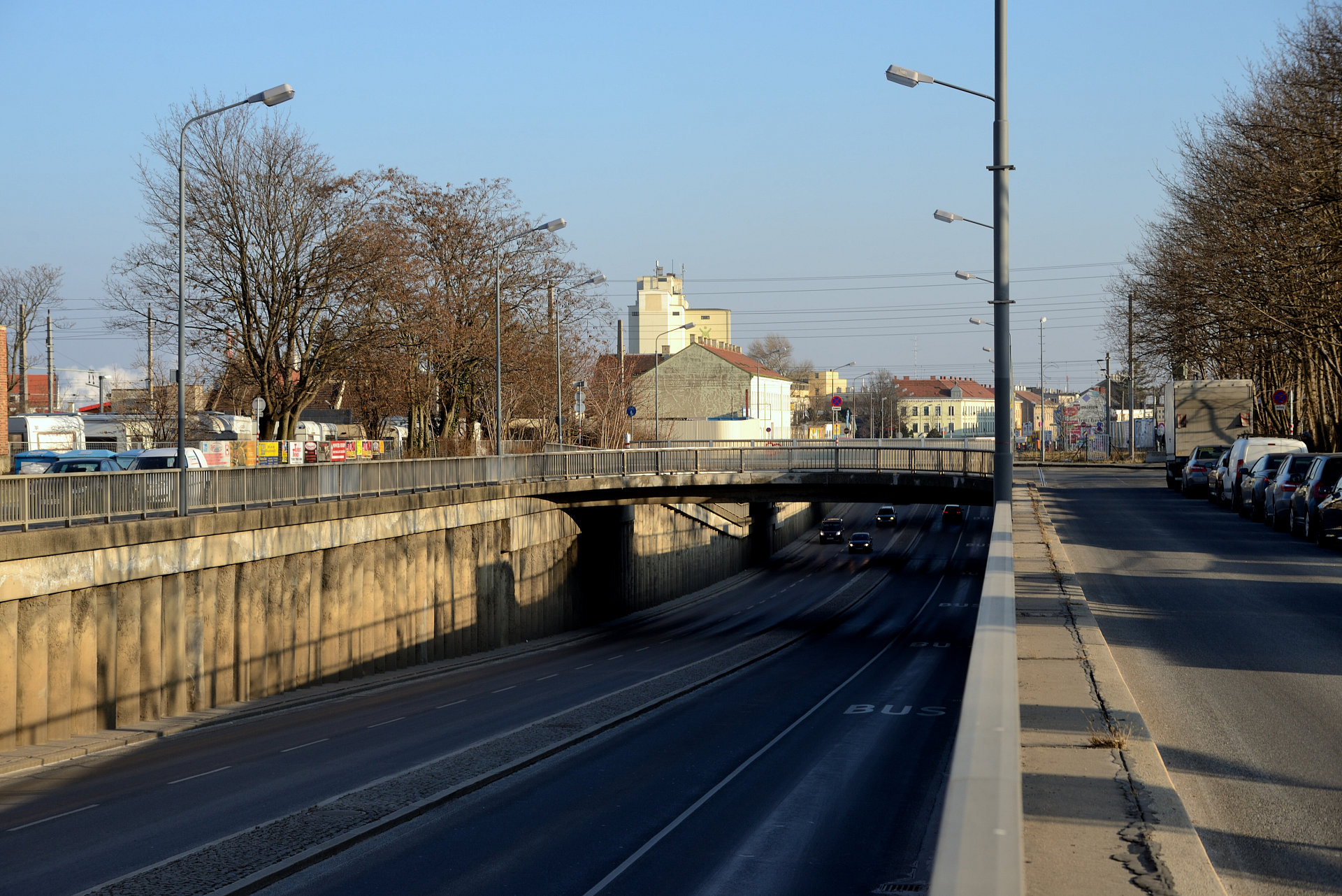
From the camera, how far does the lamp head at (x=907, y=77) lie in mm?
18672

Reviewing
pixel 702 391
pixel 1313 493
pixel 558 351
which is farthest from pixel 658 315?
pixel 1313 493

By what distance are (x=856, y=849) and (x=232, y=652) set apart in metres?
18.9

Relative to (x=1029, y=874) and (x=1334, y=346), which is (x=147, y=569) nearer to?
(x=1029, y=874)

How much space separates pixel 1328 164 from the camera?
117 feet

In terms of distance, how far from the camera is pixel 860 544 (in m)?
75.3

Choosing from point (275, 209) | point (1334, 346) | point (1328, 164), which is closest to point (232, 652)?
point (275, 209)

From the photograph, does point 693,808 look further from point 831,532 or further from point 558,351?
point 831,532

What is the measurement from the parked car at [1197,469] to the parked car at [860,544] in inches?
1213

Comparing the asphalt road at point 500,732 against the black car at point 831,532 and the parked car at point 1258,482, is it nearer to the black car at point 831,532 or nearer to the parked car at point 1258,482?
the parked car at point 1258,482

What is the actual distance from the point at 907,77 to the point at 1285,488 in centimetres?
1645

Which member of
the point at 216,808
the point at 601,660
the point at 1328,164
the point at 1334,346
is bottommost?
the point at 601,660

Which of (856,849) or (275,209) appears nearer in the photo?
(856,849)

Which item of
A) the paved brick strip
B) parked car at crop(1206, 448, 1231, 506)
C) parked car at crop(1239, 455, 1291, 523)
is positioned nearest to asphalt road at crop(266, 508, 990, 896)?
the paved brick strip

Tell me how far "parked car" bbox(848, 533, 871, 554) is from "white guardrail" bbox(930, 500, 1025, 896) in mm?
69802
